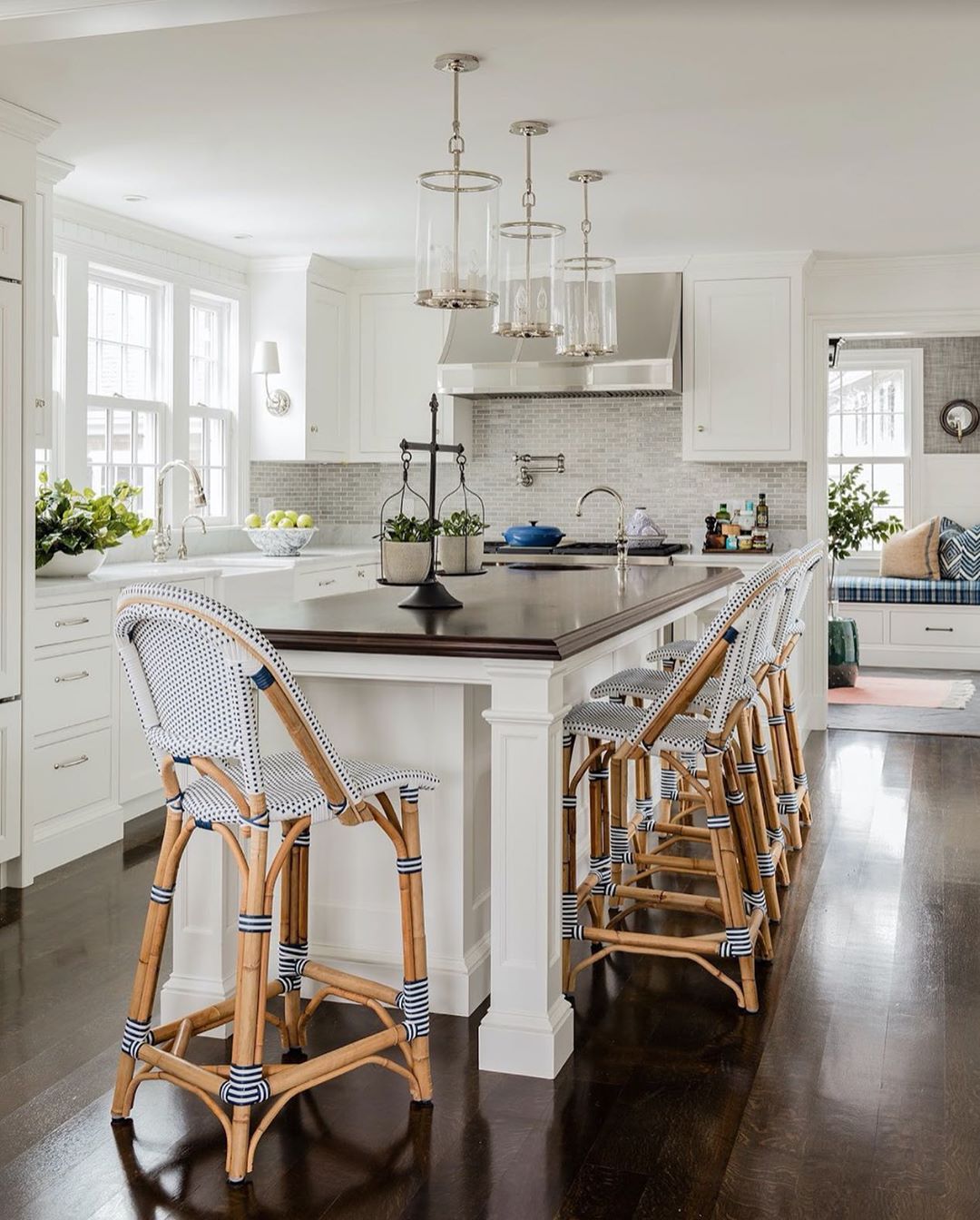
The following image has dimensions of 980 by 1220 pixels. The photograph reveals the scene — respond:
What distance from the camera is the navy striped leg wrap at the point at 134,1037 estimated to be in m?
2.48

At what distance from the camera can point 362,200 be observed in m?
5.60

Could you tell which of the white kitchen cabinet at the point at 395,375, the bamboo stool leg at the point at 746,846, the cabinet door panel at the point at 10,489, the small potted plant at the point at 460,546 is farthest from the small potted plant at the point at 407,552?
the white kitchen cabinet at the point at 395,375

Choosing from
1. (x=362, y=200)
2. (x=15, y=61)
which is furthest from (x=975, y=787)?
(x=15, y=61)

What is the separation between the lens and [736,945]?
312cm

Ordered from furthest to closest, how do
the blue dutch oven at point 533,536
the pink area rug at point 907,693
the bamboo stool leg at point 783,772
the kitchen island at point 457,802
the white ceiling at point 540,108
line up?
the pink area rug at point 907,693, the blue dutch oven at point 533,536, the bamboo stool leg at point 783,772, the white ceiling at point 540,108, the kitchen island at point 457,802

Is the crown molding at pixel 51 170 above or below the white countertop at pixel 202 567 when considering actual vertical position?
above

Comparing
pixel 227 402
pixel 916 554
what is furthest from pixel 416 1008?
pixel 916 554

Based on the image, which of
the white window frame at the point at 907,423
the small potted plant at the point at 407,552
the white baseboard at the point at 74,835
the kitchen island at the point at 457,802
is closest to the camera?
the kitchen island at the point at 457,802

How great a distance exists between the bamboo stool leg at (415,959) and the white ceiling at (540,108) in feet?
5.82

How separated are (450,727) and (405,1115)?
2.88ft

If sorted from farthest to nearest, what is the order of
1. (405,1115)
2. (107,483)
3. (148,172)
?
(107,483) → (148,172) → (405,1115)

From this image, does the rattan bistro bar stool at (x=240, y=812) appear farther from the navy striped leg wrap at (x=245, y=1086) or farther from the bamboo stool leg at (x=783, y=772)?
the bamboo stool leg at (x=783, y=772)

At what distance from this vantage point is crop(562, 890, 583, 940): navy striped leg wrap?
10.6ft

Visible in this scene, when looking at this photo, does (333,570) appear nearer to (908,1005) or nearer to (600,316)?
(600,316)
